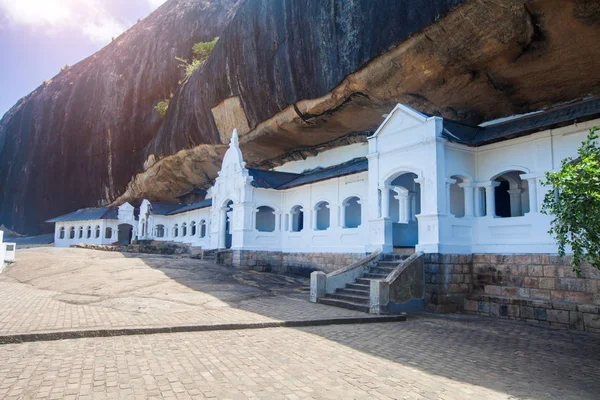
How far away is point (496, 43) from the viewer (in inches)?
520

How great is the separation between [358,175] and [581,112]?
822cm

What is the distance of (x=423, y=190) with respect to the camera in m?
12.8

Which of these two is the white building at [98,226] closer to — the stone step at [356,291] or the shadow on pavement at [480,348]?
the shadow on pavement at [480,348]

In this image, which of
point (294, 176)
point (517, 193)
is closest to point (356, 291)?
point (517, 193)

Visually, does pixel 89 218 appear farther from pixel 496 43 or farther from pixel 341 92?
pixel 496 43

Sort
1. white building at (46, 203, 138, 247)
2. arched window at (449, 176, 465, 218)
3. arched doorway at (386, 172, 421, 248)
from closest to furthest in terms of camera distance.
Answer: arched window at (449, 176, 465, 218) < arched doorway at (386, 172, 421, 248) < white building at (46, 203, 138, 247)

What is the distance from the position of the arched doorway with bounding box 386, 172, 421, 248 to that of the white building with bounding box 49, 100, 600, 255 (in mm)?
39

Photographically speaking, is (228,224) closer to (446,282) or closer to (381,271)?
(381,271)

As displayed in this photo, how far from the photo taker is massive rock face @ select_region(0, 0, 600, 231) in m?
13.1

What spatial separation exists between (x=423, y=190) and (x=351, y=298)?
383 centimetres

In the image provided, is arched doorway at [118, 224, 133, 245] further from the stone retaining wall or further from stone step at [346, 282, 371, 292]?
the stone retaining wall

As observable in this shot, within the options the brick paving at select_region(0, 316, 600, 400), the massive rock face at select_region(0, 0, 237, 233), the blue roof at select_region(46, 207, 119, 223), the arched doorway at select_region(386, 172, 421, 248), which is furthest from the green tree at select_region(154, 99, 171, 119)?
the brick paving at select_region(0, 316, 600, 400)

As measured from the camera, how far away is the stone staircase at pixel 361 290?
11.4m

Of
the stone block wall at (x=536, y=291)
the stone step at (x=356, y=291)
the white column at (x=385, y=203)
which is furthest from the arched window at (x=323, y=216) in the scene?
the stone block wall at (x=536, y=291)
